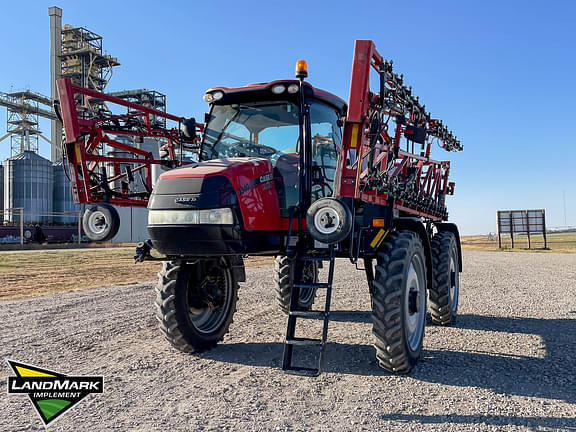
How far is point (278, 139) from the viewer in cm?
555

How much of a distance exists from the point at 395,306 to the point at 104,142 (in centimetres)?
402

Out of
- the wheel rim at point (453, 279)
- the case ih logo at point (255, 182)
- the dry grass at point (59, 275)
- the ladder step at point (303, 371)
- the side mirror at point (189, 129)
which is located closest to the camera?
the ladder step at point (303, 371)

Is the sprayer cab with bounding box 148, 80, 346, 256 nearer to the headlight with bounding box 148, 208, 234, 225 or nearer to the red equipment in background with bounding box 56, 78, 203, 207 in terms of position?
the headlight with bounding box 148, 208, 234, 225

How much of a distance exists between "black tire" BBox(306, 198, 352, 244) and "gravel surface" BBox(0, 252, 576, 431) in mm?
1393

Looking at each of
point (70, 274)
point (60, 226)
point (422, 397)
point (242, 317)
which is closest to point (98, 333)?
point (242, 317)

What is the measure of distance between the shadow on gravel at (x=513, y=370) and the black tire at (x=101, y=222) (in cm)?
349

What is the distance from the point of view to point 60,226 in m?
34.5

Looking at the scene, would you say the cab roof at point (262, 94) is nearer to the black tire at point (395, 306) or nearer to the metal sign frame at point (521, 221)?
the black tire at point (395, 306)

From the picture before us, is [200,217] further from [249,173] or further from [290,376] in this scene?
[290,376]

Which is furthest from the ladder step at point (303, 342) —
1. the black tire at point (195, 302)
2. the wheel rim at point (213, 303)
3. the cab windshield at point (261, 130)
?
the cab windshield at point (261, 130)

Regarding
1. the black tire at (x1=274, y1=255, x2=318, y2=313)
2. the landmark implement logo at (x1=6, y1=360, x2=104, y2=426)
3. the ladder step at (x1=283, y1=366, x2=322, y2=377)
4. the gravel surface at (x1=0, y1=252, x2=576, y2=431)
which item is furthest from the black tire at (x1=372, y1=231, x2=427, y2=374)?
the black tire at (x1=274, y1=255, x2=318, y2=313)

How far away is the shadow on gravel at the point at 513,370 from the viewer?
4414 mm

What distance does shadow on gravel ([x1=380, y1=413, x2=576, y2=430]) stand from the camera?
11.8 feet

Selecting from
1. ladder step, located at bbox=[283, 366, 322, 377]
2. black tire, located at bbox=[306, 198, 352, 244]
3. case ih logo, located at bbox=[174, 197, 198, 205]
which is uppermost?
case ih logo, located at bbox=[174, 197, 198, 205]
